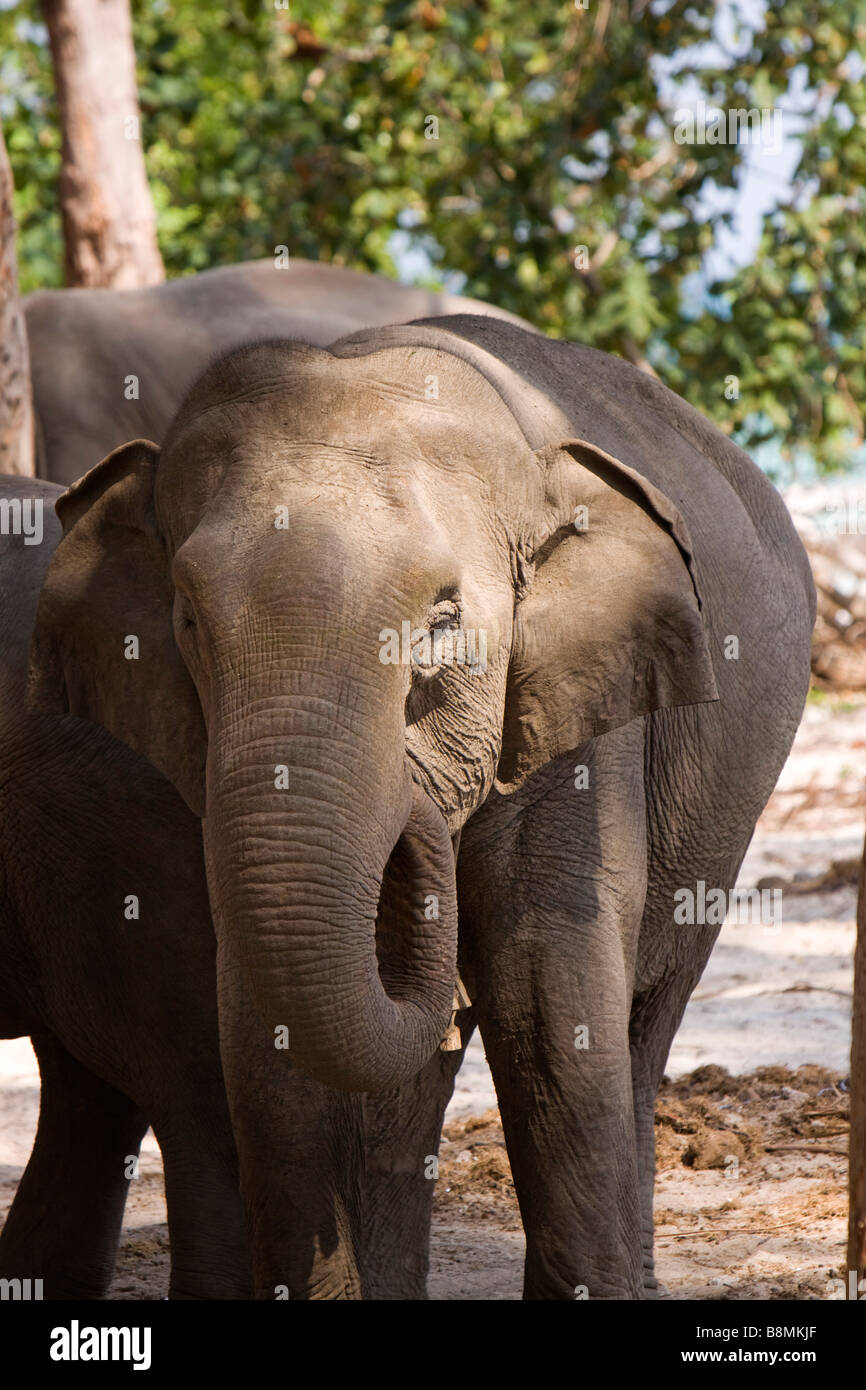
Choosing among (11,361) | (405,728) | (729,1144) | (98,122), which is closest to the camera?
(405,728)

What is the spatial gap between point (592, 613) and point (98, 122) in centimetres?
726

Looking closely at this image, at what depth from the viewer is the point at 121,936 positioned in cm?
336

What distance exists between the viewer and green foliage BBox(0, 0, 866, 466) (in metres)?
10.1

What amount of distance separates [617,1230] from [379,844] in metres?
1.01

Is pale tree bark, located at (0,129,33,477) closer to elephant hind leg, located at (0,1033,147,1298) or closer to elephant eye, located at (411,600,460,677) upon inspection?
elephant hind leg, located at (0,1033,147,1298)

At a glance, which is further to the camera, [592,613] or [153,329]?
[153,329]

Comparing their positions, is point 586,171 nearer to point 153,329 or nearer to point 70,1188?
point 153,329

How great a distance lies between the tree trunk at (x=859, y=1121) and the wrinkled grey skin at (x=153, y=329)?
545cm

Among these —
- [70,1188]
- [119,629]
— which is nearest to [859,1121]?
[119,629]

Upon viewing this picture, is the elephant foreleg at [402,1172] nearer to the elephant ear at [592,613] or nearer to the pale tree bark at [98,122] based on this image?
the elephant ear at [592,613]

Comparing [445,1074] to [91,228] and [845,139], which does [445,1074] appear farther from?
[845,139]

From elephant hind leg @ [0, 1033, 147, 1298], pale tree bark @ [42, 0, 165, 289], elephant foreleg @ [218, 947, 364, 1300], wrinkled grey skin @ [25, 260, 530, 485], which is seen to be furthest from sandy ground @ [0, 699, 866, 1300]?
pale tree bark @ [42, 0, 165, 289]

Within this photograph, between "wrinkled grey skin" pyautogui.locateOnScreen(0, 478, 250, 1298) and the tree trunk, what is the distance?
3.52 feet

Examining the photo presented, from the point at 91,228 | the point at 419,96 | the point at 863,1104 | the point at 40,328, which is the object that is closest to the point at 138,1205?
the point at 863,1104
